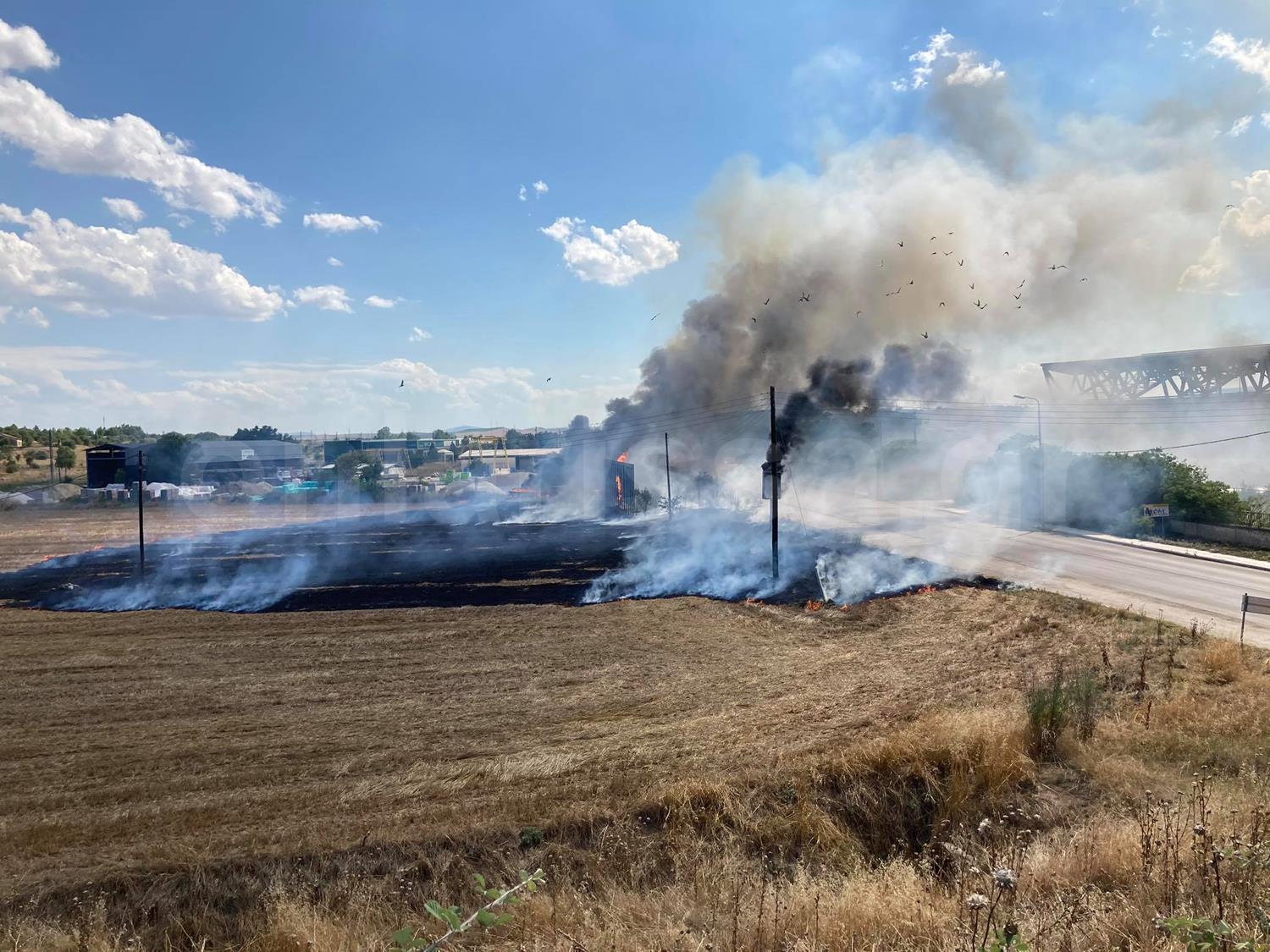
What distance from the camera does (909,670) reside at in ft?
50.4

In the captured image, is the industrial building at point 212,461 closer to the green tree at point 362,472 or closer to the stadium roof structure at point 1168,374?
the green tree at point 362,472

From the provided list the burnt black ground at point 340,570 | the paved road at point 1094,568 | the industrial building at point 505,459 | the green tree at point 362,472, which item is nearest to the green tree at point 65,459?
the green tree at point 362,472

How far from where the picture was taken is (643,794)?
938cm

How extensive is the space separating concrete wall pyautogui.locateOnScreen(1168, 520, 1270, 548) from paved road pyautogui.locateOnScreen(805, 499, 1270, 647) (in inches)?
173

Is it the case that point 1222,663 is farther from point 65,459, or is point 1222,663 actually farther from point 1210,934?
point 65,459

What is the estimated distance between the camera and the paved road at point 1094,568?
19.6m

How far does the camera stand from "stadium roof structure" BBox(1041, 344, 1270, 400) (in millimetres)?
41812

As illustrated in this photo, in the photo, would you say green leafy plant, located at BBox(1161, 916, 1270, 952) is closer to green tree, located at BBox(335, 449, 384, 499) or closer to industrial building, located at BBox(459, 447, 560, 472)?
green tree, located at BBox(335, 449, 384, 499)

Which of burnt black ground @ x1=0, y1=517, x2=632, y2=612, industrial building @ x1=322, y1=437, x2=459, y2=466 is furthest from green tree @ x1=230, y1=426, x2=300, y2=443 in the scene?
burnt black ground @ x1=0, y1=517, x2=632, y2=612

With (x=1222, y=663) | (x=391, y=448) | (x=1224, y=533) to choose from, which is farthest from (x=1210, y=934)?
(x=391, y=448)

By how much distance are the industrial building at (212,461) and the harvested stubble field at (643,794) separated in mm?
73683

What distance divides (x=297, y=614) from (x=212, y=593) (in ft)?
23.8

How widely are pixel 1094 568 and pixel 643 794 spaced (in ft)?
81.0

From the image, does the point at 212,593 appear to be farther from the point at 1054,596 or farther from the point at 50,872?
the point at 1054,596
